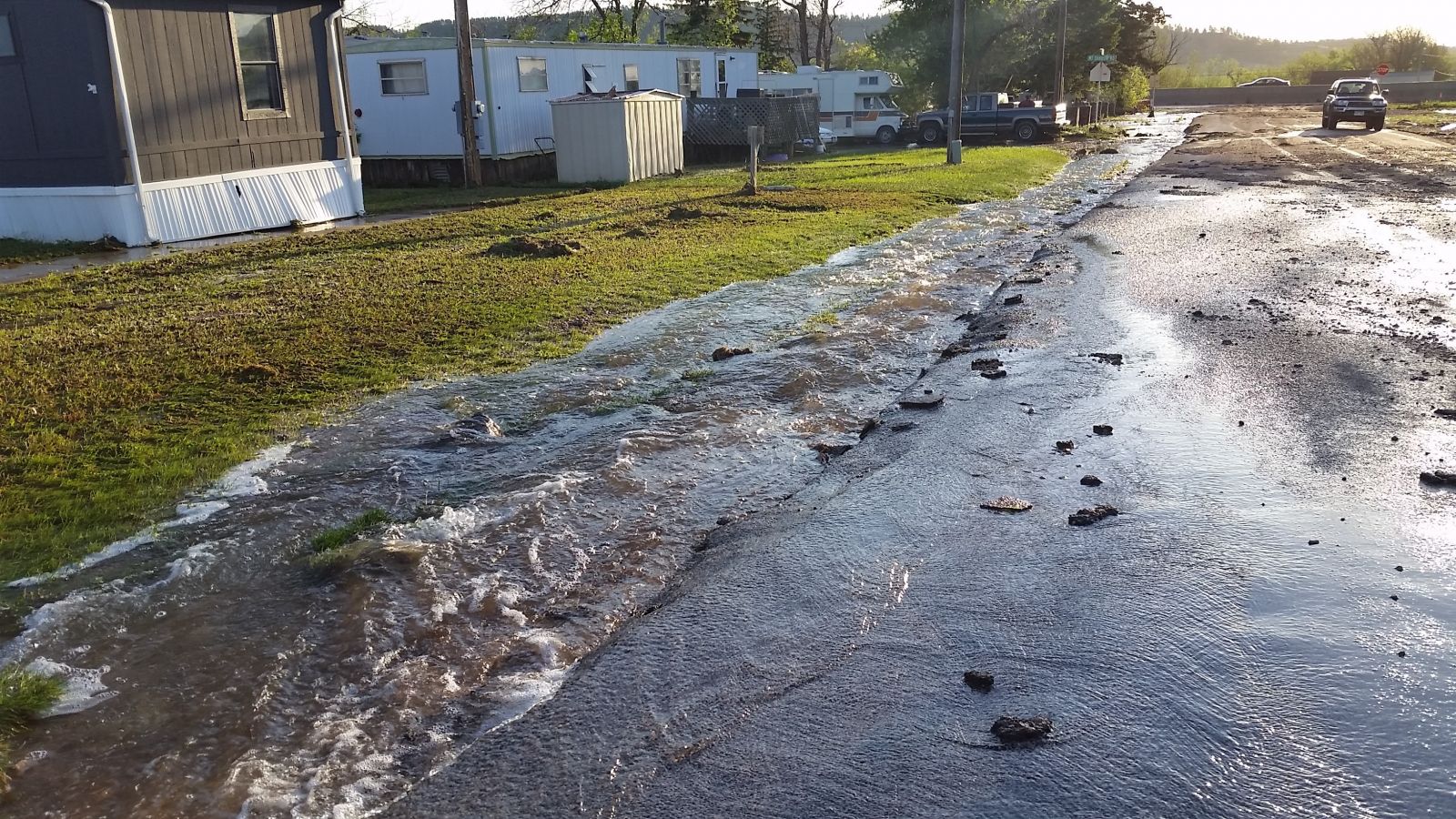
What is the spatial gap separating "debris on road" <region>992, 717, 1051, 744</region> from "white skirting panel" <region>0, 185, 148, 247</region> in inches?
572

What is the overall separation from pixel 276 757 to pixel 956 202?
18.9m

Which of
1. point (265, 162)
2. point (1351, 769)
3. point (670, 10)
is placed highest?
point (670, 10)

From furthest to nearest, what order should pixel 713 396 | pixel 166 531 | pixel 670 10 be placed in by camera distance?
pixel 670 10 < pixel 713 396 < pixel 166 531

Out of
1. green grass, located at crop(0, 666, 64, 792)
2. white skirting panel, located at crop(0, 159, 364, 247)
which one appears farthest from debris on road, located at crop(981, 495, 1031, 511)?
white skirting panel, located at crop(0, 159, 364, 247)

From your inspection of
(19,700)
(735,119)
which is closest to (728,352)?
(19,700)

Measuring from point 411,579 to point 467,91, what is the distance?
64.3 ft

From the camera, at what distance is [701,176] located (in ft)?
84.0

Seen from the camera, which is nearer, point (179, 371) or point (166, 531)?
point (166, 531)

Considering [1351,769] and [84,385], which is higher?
[84,385]

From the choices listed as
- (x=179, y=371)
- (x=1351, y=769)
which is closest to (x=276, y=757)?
(x=1351, y=769)

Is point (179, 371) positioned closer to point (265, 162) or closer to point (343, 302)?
point (343, 302)

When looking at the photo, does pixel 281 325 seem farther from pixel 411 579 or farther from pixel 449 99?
pixel 449 99

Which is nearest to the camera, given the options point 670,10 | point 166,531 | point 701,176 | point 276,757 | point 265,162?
point 276,757

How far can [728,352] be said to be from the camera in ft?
29.9
